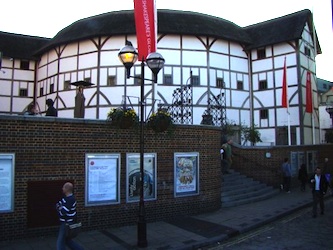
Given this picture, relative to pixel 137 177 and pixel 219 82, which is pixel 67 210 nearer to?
pixel 137 177

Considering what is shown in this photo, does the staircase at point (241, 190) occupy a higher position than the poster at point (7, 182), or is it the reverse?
the poster at point (7, 182)

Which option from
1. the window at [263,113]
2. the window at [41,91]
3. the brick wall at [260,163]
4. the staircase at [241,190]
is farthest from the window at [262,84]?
the window at [41,91]

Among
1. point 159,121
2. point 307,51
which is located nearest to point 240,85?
point 307,51

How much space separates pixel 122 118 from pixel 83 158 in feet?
5.19

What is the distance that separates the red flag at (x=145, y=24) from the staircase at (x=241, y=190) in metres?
6.64

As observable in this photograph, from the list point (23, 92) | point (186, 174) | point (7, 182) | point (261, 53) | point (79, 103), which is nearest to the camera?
A: point (7, 182)

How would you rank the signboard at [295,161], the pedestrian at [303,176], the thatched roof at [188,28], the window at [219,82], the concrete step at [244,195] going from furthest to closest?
1. the window at [219,82]
2. the thatched roof at [188,28]
3. the signboard at [295,161]
4. the pedestrian at [303,176]
5. the concrete step at [244,195]

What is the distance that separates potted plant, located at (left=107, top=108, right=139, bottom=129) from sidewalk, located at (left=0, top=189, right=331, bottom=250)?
303 centimetres

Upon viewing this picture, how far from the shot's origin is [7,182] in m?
8.39

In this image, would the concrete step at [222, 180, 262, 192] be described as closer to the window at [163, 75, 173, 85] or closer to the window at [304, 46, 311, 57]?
the window at [163, 75, 173, 85]

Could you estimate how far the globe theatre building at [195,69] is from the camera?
83.1 ft

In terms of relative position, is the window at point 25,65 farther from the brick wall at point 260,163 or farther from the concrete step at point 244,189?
the concrete step at point 244,189

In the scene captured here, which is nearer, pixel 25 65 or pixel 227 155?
pixel 227 155

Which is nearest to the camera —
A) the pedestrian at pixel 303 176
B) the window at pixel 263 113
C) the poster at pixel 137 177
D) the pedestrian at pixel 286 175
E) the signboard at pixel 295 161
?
the poster at pixel 137 177
